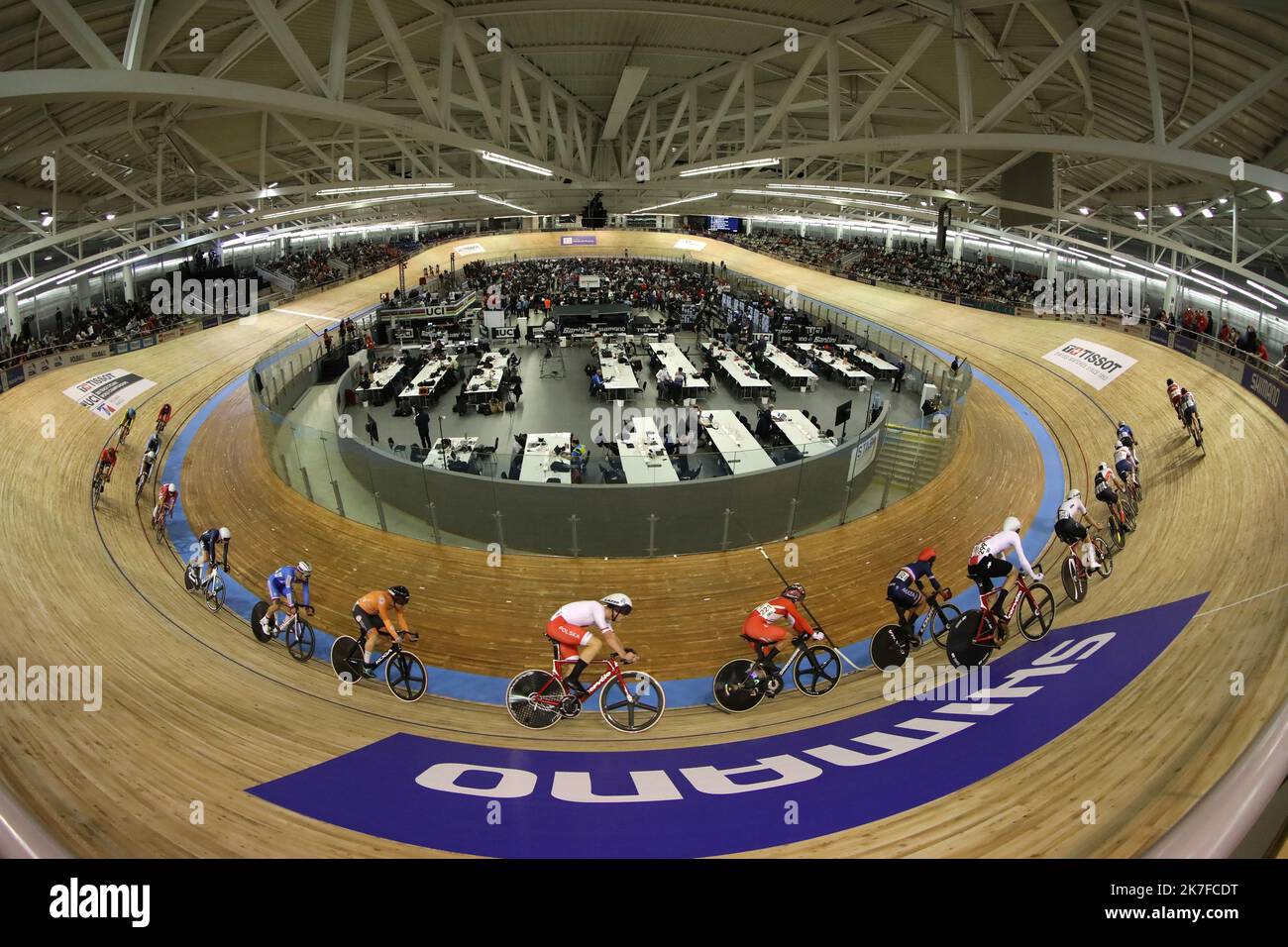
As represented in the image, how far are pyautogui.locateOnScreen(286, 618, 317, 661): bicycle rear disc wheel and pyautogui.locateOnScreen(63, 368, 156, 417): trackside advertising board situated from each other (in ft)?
31.7

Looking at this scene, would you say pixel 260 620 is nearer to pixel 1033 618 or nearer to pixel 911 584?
pixel 911 584

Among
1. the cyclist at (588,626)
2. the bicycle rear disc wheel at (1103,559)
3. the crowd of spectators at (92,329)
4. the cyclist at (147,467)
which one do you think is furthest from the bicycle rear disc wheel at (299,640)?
the crowd of spectators at (92,329)

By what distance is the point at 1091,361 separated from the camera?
45.2ft

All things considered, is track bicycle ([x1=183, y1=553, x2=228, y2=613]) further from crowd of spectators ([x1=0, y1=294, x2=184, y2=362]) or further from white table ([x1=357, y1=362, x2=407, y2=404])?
crowd of spectators ([x1=0, y1=294, x2=184, y2=362])

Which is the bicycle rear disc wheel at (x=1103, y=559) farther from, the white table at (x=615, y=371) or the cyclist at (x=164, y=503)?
the cyclist at (x=164, y=503)

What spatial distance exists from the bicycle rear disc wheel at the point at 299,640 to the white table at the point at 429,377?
917 cm

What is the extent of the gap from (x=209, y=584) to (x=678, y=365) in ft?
39.7

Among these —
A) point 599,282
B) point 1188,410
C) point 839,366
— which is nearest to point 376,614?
point 1188,410

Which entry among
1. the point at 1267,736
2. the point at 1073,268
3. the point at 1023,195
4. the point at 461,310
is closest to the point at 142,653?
the point at 1267,736

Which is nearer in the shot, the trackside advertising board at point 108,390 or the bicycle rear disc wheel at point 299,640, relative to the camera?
the bicycle rear disc wheel at point 299,640

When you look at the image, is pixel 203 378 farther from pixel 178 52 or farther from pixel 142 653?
pixel 142 653

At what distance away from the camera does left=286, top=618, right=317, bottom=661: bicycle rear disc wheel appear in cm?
563

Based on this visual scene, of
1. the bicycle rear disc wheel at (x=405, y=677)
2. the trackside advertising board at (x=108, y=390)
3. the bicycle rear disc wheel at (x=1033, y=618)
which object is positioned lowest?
the bicycle rear disc wheel at (x=405, y=677)

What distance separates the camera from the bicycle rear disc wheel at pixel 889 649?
5270 millimetres
